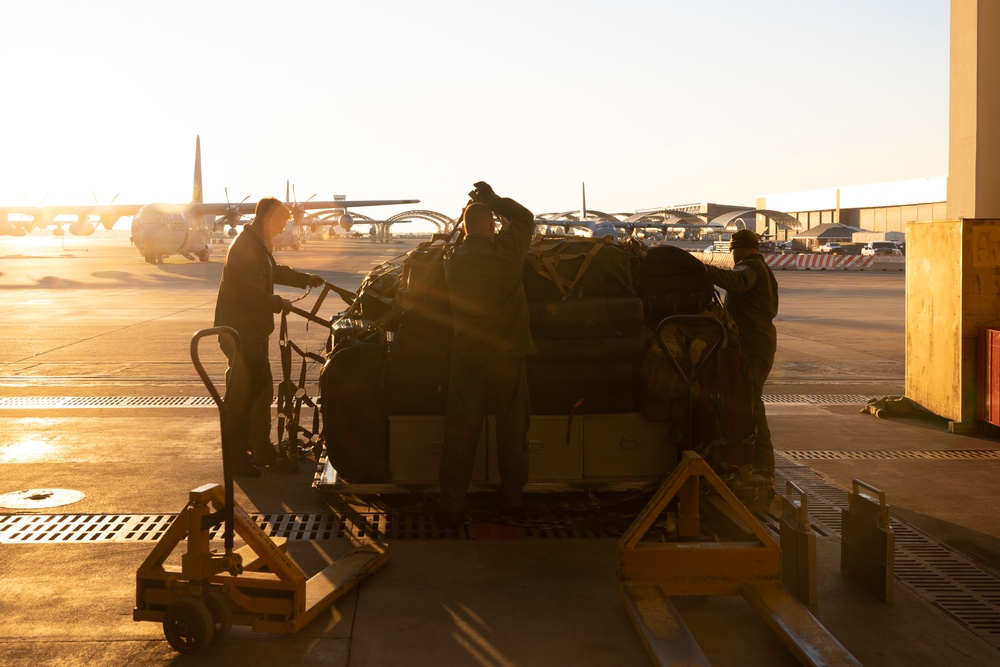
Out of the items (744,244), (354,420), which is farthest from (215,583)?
(744,244)

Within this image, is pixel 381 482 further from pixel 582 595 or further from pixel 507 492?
pixel 582 595

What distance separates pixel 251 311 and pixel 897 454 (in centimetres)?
563

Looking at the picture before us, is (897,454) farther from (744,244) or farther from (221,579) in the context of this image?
(221,579)

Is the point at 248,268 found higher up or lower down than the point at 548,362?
higher up

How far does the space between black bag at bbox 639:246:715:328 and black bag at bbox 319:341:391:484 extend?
194cm

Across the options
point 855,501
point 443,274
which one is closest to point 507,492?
point 443,274

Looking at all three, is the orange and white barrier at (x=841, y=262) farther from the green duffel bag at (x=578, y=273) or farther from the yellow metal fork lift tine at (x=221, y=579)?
the yellow metal fork lift tine at (x=221, y=579)

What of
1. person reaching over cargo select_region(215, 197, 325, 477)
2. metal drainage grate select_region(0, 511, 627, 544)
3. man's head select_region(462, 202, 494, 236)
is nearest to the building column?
metal drainage grate select_region(0, 511, 627, 544)

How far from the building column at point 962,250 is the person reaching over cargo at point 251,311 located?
615 centimetres

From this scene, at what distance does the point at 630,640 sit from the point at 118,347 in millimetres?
13145

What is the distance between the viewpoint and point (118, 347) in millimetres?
15711

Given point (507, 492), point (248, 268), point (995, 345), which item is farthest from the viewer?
point (995, 345)

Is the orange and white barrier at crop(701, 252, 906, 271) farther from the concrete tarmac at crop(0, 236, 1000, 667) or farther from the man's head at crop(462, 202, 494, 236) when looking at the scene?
the man's head at crop(462, 202, 494, 236)

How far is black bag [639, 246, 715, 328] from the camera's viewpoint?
21.6 feet
